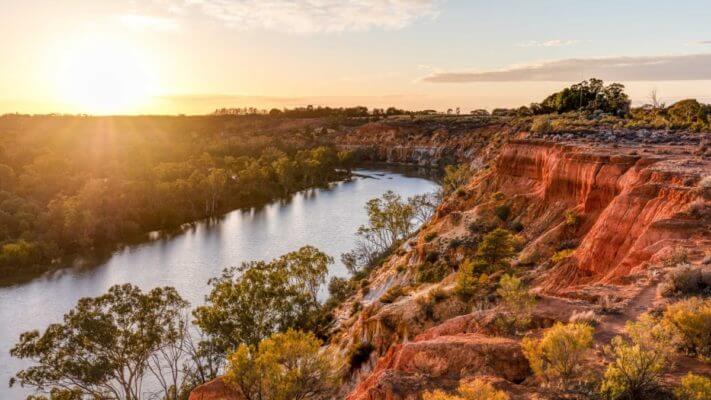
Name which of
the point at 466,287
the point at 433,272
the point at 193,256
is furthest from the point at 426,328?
the point at 193,256

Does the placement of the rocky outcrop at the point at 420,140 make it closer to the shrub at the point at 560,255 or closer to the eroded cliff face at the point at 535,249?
the eroded cliff face at the point at 535,249

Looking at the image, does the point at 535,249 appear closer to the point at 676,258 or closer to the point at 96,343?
the point at 676,258

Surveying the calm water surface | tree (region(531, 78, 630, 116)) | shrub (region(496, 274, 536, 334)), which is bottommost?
the calm water surface

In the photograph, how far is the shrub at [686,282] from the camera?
14445mm

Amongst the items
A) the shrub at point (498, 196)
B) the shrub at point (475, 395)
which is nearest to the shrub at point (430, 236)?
the shrub at point (498, 196)

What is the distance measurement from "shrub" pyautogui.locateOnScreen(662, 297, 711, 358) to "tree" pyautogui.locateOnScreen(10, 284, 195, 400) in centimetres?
2523

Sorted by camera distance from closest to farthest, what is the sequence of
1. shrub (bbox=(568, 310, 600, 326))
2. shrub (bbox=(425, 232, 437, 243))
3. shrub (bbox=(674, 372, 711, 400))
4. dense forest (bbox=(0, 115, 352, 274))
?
shrub (bbox=(674, 372, 711, 400)) → shrub (bbox=(568, 310, 600, 326)) → shrub (bbox=(425, 232, 437, 243)) → dense forest (bbox=(0, 115, 352, 274))

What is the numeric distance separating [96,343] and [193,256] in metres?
31.5

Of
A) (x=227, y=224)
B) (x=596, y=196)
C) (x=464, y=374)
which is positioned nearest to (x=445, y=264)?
(x=596, y=196)

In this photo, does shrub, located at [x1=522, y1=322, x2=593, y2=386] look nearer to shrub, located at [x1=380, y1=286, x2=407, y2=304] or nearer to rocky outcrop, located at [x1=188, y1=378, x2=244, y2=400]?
rocky outcrop, located at [x1=188, y1=378, x2=244, y2=400]

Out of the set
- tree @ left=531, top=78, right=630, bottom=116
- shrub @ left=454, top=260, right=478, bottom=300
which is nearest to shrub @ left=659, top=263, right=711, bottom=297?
shrub @ left=454, top=260, right=478, bottom=300

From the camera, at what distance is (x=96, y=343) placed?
26562 millimetres

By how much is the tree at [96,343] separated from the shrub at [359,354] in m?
11.3

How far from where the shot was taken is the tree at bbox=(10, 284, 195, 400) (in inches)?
997
